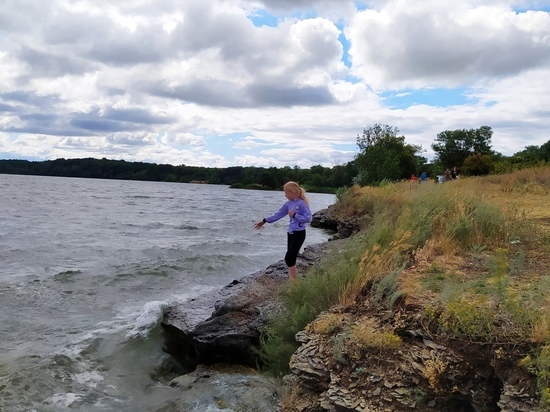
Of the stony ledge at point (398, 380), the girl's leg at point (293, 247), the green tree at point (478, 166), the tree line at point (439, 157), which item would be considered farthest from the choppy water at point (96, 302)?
the green tree at point (478, 166)

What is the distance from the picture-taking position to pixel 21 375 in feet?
21.6

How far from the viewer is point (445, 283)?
5109 mm

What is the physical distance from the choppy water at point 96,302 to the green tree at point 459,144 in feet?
209

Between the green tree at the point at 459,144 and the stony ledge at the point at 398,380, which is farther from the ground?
the green tree at the point at 459,144

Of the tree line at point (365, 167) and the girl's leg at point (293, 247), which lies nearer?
the girl's leg at point (293, 247)

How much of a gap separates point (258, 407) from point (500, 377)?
261 centimetres

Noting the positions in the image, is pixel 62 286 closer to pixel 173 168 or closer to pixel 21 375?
pixel 21 375

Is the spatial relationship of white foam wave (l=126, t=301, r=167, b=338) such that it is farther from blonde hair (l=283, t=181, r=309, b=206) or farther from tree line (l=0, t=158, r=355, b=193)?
tree line (l=0, t=158, r=355, b=193)

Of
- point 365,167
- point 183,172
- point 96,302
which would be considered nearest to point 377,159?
point 365,167

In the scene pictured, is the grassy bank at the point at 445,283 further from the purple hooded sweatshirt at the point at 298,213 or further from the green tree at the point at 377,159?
the green tree at the point at 377,159

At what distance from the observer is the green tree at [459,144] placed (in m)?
79.3

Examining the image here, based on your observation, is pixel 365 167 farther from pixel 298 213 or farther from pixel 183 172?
pixel 183 172

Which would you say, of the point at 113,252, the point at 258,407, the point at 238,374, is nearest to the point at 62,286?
the point at 113,252

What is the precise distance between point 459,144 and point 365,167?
1606 inches
